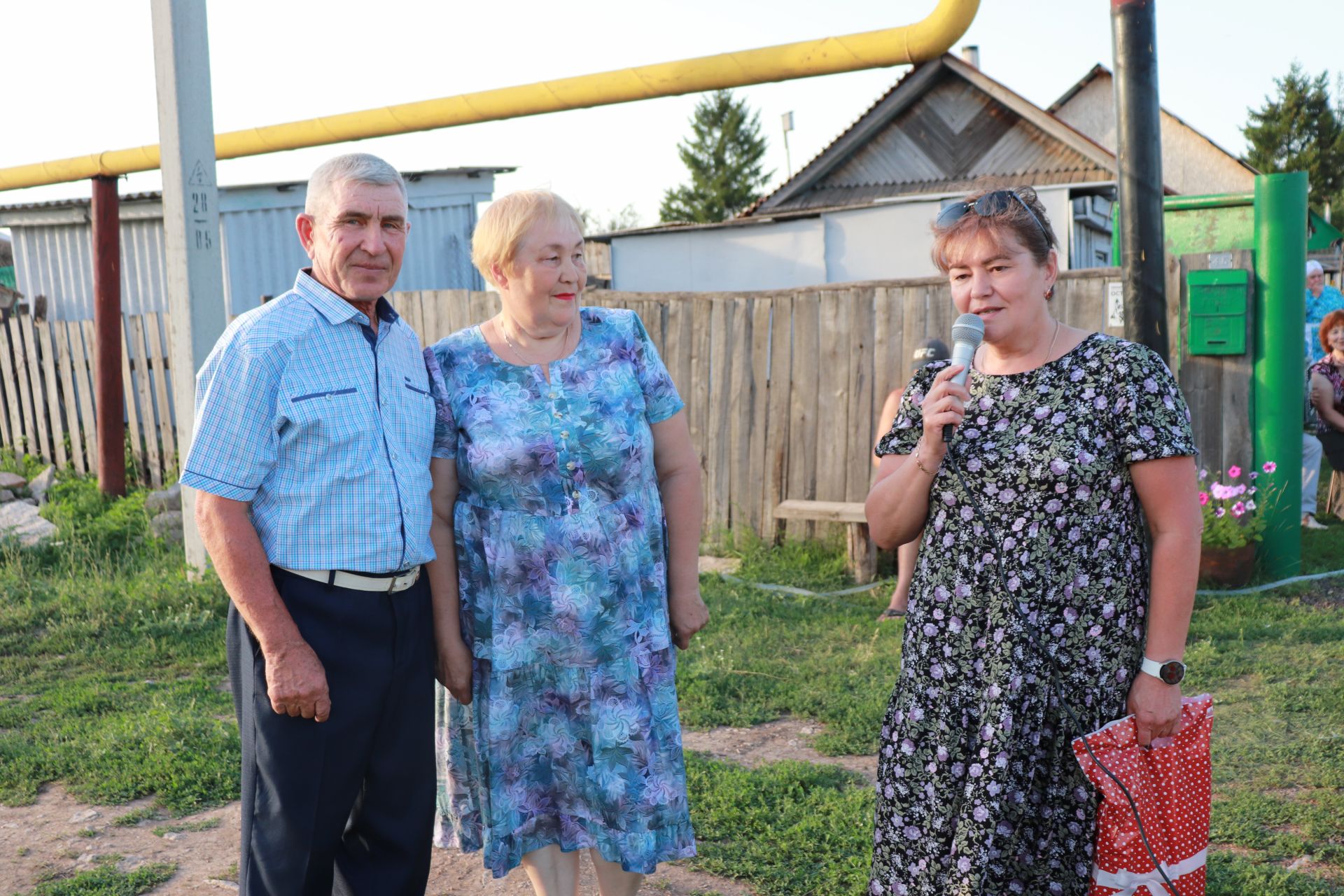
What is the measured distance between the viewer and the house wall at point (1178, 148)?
3406 cm

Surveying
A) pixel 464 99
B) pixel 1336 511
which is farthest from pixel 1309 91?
pixel 464 99

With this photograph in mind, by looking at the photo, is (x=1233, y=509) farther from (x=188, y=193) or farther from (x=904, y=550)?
(x=188, y=193)

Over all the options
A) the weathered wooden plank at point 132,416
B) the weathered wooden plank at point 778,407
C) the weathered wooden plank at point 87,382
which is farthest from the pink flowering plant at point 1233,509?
the weathered wooden plank at point 87,382

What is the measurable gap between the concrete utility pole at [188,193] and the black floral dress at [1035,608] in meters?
5.24

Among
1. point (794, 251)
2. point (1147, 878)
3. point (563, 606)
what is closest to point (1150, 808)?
point (1147, 878)

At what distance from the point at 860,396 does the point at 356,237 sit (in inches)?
213

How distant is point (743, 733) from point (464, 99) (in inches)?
202

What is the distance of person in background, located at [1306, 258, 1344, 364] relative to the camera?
9742 mm

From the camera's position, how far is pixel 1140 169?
193 inches

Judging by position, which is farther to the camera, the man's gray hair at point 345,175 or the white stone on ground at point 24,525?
the white stone on ground at point 24,525

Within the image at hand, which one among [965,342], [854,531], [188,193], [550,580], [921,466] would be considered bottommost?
[854,531]

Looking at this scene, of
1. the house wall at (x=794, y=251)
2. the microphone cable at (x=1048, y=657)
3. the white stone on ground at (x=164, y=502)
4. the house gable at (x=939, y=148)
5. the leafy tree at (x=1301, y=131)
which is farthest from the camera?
the leafy tree at (x=1301, y=131)

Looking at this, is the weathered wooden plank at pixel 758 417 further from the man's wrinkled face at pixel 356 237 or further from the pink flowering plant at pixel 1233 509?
the man's wrinkled face at pixel 356 237

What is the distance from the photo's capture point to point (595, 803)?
2.91 meters
